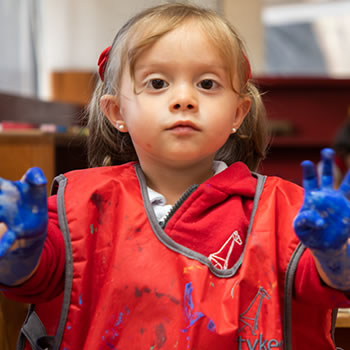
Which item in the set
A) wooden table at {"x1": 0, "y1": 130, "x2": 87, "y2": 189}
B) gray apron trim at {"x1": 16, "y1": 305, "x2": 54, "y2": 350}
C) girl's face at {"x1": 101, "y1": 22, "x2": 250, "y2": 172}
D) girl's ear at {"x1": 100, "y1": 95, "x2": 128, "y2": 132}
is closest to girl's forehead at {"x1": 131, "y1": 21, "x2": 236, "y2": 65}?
girl's face at {"x1": 101, "y1": 22, "x2": 250, "y2": 172}

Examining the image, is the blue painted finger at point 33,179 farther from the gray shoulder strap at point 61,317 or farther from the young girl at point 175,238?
the gray shoulder strap at point 61,317

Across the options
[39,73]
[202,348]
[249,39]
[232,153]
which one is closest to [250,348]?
[202,348]

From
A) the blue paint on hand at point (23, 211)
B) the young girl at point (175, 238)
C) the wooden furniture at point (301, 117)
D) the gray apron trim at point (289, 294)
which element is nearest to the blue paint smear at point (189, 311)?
the young girl at point (175, 238)

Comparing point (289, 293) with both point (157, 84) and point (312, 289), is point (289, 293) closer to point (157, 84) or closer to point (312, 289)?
point (312, 289)

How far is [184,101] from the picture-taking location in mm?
996

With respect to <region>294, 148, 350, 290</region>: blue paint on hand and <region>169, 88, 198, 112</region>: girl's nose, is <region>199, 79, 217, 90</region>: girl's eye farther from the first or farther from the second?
<region>294, 148, 350, 290</region>: blue paint on hand

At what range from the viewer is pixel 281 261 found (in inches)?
38.2

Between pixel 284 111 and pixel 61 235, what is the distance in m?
4.70

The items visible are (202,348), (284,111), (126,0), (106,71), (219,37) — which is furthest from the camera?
(126,0)

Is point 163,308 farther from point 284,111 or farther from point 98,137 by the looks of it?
point 284,111

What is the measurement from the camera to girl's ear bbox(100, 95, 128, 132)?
1152 millimetres

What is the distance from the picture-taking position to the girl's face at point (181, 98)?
101 cm

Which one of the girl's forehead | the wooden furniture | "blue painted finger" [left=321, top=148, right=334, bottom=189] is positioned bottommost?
the wooden furniture

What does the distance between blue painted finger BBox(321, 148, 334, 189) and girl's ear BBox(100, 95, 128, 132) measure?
1.59 ft
